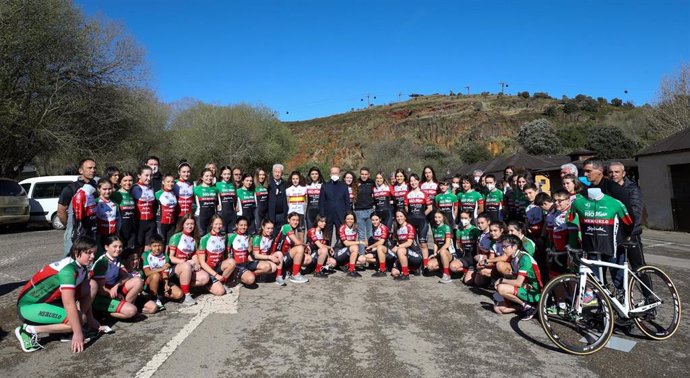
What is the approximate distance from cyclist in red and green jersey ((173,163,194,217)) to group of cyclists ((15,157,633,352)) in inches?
0.8

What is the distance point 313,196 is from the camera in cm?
909

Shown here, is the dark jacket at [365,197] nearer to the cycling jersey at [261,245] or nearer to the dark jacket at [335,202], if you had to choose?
the dark jacket at [335,202]

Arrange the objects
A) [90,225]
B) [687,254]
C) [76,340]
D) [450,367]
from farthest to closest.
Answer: [687,254], [90,225], [76,340], [450,367]

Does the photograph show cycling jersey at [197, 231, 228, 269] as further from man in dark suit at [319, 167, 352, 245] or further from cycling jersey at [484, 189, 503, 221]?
cycling jersey at [484, 189, 503, 221]

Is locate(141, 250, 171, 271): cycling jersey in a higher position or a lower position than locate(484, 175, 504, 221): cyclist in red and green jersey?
lower

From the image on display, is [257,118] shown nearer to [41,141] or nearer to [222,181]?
[41,141]

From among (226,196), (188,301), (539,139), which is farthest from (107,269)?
(539,139)

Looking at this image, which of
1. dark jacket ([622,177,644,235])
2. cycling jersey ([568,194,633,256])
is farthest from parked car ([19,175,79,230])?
dark jacket ([622,177,644,235])

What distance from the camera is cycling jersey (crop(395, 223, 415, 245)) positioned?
785 cm

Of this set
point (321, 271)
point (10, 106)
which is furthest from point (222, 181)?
point (10, 106)

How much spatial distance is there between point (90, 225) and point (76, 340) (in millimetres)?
1832

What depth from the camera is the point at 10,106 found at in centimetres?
1742

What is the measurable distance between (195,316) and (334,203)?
3914mm

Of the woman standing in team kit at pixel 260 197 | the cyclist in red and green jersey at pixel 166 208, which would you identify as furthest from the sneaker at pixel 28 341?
the woman standing in team kit at pixel 260 197
